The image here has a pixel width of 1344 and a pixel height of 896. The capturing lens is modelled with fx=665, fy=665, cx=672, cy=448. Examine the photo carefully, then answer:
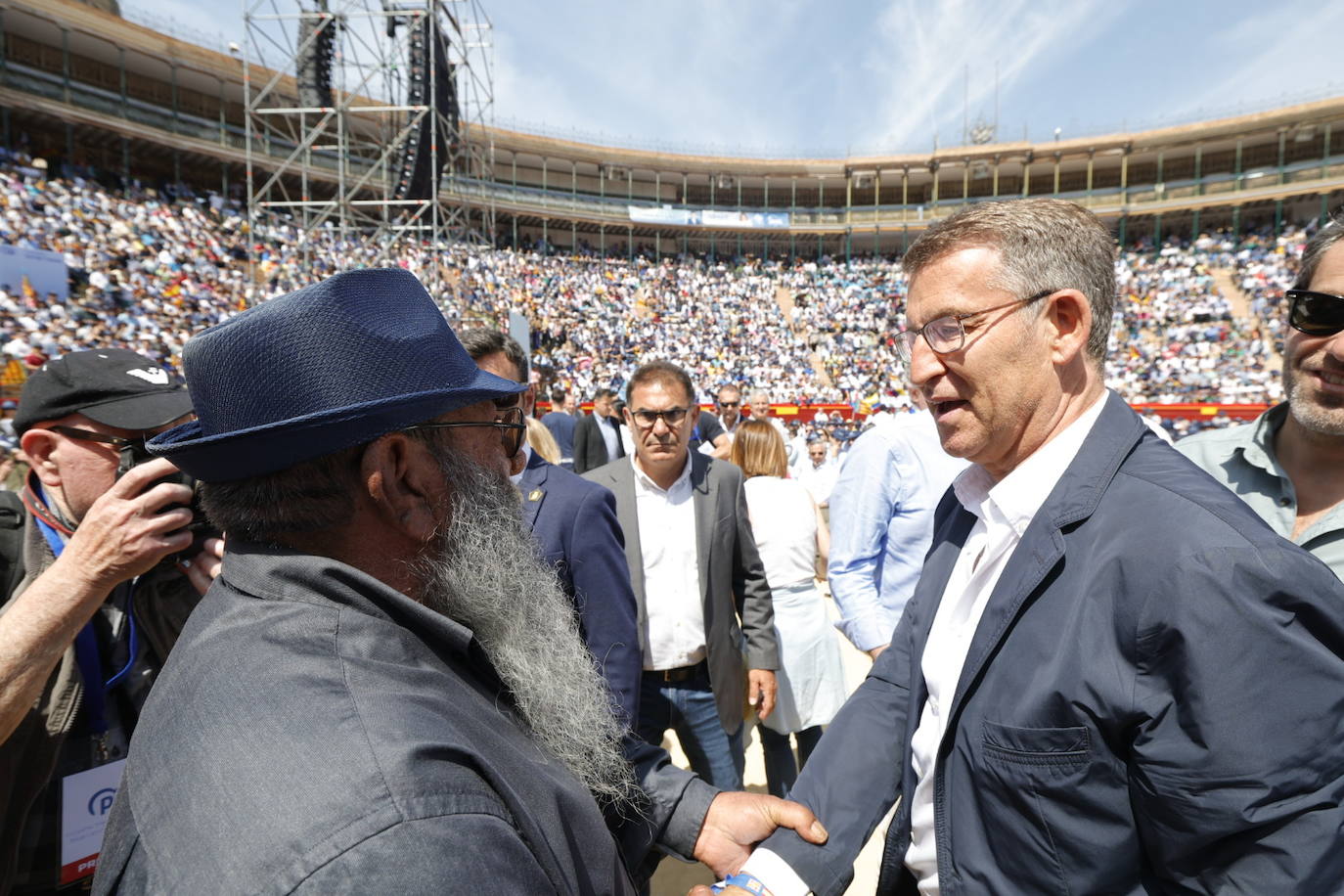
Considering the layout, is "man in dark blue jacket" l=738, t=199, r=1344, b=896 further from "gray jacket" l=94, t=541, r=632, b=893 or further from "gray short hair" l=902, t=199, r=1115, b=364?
"gray jacket" l=94, t=541, r=632, b=893

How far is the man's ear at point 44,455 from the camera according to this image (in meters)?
1.75

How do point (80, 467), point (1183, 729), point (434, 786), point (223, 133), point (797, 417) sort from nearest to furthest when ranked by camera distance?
point (434, 786)
point (1183, 729)
point (80, 467)
point (797, 417)
point (223, 133)

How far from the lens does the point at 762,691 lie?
3.19 m

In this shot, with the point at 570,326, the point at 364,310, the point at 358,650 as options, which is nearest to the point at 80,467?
the point at 364,310

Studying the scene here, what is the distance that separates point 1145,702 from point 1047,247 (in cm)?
92

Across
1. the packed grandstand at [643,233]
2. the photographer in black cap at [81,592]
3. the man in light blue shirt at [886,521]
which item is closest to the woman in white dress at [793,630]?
the man in light blue shirt at [886,521]

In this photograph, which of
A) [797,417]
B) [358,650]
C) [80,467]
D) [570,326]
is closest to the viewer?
[358,650]

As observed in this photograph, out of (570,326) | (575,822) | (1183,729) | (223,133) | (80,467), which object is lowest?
(575,822)

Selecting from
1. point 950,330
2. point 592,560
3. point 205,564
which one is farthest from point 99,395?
point 950,330

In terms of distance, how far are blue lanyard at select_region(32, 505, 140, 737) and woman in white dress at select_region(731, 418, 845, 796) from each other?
2.52 metres

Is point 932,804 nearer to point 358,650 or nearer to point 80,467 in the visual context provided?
point 358,650

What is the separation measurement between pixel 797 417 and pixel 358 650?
15878mm

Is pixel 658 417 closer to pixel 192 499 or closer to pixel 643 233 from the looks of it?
pixel 192 499

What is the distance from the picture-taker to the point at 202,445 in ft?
3.42
